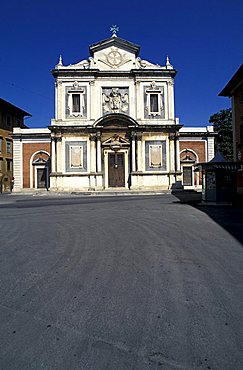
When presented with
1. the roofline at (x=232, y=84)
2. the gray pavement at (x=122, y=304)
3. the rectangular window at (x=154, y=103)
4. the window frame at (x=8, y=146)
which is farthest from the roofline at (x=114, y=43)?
the gray pavement at (x=122, y=304)

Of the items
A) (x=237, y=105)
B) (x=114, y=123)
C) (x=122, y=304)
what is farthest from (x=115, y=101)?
(x=122, y=304)

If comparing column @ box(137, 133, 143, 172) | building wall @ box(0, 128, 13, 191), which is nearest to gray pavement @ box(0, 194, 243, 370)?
column @ box(137, 133, 143, 172)

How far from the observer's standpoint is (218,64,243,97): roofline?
22.8 m

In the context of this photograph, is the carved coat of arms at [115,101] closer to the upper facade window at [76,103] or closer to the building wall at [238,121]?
the upper facade window at [76,103]

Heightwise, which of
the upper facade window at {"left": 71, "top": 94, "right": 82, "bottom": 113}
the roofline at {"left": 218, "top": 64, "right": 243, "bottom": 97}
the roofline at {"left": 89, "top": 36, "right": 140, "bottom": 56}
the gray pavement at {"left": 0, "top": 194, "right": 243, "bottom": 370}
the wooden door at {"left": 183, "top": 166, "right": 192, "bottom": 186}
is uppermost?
the roofline at {"left": 89, "top": 36, "right": 140, "bottom": 56}

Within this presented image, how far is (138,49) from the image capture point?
34.7 meters

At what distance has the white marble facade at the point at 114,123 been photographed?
3275 centimetres

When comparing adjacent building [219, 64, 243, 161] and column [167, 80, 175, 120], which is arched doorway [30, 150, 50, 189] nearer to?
column [167, 80, 175, 120]

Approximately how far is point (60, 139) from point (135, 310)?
3090 centimetres

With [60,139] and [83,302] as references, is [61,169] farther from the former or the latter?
[83,302]

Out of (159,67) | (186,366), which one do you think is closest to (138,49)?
(159,67)

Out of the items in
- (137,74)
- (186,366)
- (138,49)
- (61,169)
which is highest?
(138,49)

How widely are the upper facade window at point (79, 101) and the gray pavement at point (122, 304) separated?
28.0 metres

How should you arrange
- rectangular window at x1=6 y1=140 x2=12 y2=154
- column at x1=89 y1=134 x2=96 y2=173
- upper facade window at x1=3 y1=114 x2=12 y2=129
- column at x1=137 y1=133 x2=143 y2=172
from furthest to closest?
rectangular window at x1=6 y1=140 x2=12 y2=154, upper facade window at x1=3 y1=114 x2=12 y2=129, column at x1=89 y1=134 x2=96 y2=173, column at x1=137 y1=133 x2=143 y2=172
